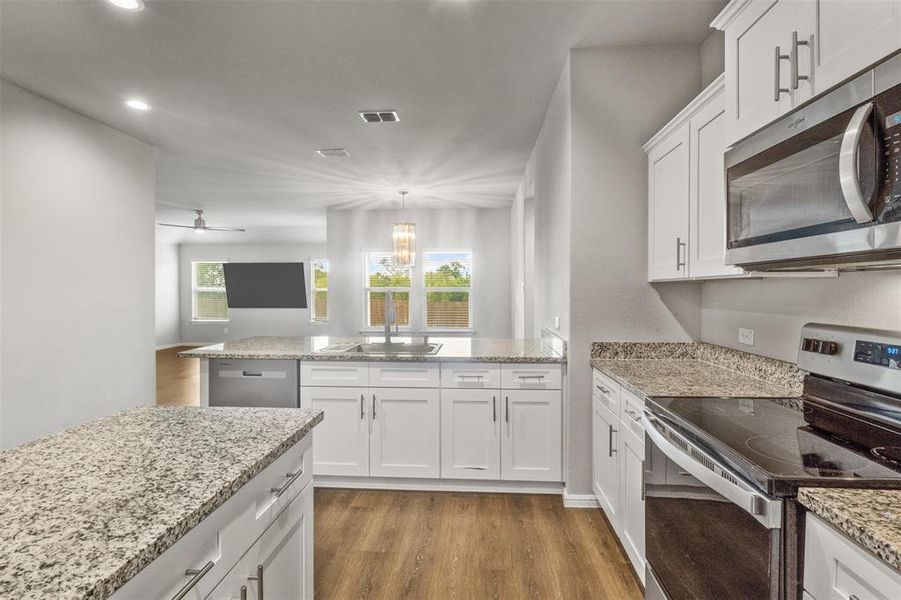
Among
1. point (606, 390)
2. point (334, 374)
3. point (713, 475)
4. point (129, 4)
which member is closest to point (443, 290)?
point (334, 374)

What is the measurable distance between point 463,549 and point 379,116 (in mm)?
3024

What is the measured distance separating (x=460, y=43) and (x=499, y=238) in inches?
196

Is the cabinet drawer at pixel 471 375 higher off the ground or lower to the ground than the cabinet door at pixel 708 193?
lower

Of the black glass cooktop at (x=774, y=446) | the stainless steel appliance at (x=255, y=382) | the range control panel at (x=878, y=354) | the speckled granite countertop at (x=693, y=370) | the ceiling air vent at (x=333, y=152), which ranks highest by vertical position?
the ceiling air vent at (x=333, y=152)

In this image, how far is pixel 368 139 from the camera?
4082mm

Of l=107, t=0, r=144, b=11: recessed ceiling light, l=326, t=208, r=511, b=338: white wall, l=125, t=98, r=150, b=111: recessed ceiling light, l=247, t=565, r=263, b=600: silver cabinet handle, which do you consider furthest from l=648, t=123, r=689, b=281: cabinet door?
l=326, t=208, r=511, b=338: white wall

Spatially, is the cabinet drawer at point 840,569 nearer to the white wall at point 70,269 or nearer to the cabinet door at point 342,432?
the cabinet door at point 342,432

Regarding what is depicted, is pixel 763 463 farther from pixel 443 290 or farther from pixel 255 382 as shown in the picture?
pixel 443 290

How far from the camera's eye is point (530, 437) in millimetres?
2854

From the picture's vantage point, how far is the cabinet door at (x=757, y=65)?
1353 mm

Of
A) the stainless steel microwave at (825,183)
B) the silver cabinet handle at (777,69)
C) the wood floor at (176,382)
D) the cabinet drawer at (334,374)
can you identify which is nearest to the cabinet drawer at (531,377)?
the cabinet drawer at (334,374)

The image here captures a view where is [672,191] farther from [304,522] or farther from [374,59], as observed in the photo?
[304,522]

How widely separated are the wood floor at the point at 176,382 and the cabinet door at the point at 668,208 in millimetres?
4261

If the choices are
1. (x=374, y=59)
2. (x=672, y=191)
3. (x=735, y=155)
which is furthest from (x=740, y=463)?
(x=374, y=59)
